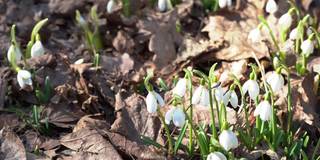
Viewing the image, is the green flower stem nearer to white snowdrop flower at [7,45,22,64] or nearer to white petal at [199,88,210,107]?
white petal at [199,88,210,107]

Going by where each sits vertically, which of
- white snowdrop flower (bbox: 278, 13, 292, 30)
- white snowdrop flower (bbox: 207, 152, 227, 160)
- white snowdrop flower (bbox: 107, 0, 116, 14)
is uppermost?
white snowdrop flower (bbox: 278, 13, 292, 30)

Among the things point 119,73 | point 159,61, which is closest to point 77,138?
point 119,73

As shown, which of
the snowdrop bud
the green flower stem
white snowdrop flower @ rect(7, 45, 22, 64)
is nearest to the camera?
the green flower stem

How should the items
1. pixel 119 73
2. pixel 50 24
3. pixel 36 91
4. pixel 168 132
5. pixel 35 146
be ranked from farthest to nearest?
pixel 50 24, pixel 119 73, pixel 36 91, pixel 35 146, pixel 168 132

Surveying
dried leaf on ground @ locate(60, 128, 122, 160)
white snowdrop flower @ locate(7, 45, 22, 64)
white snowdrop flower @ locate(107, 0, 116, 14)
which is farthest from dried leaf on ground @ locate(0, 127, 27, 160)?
white snowdrop flower @ locate(107, 0, 116, 14)

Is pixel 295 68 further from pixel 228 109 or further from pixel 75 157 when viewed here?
pixel 75 157
